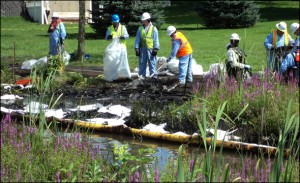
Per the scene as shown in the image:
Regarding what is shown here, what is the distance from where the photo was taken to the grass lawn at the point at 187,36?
2325cm

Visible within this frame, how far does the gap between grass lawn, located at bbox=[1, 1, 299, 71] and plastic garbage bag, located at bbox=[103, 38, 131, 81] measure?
8.86ft

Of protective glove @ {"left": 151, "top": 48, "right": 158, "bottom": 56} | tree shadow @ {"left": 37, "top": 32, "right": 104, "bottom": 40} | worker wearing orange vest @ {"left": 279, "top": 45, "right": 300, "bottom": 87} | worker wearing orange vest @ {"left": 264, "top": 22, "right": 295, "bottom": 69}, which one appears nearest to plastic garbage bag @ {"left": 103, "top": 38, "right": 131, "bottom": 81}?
protective glove @ {"left": 151, "top": 48, "right": 158, "bottom": 56}

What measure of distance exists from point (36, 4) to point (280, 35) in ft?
101

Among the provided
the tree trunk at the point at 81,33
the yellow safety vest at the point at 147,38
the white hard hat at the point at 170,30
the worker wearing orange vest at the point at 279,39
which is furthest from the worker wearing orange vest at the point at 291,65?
the tree trunk at the point at 81,33

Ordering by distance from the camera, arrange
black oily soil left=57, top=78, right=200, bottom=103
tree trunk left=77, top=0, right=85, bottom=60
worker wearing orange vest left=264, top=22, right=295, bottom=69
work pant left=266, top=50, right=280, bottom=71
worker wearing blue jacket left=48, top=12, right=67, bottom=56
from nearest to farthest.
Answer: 1. work pant left=266, top=50, right=280, bottom=71
2. worker wearing orange vest left=264, top=22, right=295, bottom=69
3. black oily soil left=57, top=78, right=200, bottom=103
4. worker wearing blue jacket left=48, top=12, right=67, bottom=56
5. tree trunk left=77, top=0, right=85, bottom=60

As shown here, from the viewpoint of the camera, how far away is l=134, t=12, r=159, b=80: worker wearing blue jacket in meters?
17.6

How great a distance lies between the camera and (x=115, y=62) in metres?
17.8

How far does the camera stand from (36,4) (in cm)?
4369

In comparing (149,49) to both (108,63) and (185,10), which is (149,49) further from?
(185,10)

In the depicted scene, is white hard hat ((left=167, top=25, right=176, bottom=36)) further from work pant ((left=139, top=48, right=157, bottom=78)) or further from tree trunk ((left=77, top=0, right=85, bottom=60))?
tree trunk ((left=77, top=0, right=85, bottom=60))

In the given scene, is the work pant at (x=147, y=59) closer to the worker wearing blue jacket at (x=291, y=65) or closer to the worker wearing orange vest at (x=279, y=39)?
the worker wearing orange vest at (x=279, y=39)

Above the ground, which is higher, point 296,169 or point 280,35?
point 280,35

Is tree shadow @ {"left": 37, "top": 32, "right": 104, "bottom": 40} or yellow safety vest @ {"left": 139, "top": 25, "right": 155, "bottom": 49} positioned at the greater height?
yellow safety vest @ {"left": 139, "top": 25, "right": 155, "bottom": 49}

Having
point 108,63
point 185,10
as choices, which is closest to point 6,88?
point 108,63
